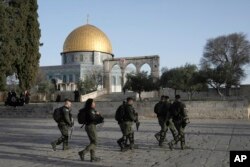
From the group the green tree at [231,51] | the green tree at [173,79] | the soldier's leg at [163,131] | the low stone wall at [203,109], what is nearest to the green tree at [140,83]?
the green tree at [173,79]

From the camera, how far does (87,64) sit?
272 feet

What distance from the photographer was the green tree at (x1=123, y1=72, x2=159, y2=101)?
162 ft

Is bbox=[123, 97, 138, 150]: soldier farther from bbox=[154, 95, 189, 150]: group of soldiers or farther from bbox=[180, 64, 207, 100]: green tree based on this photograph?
bbox=[180, 64, 207, 100]: green tree

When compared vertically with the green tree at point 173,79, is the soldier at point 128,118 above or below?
below

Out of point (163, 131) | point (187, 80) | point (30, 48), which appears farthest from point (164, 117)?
point (187, 80)

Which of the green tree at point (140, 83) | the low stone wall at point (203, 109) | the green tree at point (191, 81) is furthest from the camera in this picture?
the green tree at point (140, 83)

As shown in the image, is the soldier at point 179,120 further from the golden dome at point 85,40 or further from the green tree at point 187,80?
the golden dome at point 85,40

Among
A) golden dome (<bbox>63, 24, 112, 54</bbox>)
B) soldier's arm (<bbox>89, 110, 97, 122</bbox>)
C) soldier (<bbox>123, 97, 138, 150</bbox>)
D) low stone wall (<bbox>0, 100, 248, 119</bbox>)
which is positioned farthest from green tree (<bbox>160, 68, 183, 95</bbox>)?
soldier's arm (<bbox>89, 110, 97, 122</bbox>)

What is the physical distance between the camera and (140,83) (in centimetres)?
4919

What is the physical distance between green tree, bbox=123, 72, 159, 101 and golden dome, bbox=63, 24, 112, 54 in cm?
3329

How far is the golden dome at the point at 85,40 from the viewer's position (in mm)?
81938

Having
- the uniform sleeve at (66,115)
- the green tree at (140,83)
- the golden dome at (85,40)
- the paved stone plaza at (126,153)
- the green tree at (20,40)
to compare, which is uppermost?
the golden dome at (85,40)

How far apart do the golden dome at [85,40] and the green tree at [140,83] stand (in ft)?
109

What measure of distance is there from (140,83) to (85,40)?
3486 cm
